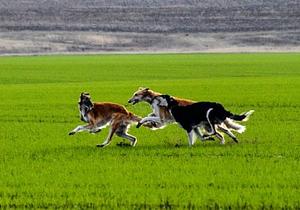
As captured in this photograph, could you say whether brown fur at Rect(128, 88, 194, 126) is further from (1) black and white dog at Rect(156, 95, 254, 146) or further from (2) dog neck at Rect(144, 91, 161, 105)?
(1) black and white dog at Rect(156, 95, 254, 146)

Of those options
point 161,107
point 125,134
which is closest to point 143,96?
point 161,107

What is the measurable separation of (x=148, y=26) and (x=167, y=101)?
78.2 metres

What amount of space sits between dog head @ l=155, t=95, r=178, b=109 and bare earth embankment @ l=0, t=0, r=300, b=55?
64.8m

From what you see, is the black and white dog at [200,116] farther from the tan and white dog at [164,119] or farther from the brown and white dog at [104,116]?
the brown and white dog at [104,116]

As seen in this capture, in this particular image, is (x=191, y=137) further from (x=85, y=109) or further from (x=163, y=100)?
(x=85, y=109)

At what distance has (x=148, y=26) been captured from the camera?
94875 mm

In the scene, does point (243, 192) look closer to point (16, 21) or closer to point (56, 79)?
point (56, 79)

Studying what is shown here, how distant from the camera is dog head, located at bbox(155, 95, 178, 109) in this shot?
16984 millimetres

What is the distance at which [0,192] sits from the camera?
11820 mm

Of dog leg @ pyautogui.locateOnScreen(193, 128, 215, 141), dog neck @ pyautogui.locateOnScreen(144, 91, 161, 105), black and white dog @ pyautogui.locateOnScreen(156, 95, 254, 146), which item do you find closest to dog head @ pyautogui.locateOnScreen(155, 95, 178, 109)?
black and white dog @ pyautogui.locateOnScreen(156, 95, 254, 146)

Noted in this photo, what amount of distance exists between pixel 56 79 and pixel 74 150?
2987cm

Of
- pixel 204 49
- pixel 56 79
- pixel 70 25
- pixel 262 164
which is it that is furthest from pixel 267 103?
pixel 70 25

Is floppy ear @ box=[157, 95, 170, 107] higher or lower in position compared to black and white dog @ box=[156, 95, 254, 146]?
higher

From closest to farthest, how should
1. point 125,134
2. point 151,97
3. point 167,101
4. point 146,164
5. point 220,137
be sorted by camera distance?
point 146,164 < point 125,134 < point 220,137 < point 167,101 < point 151,97
